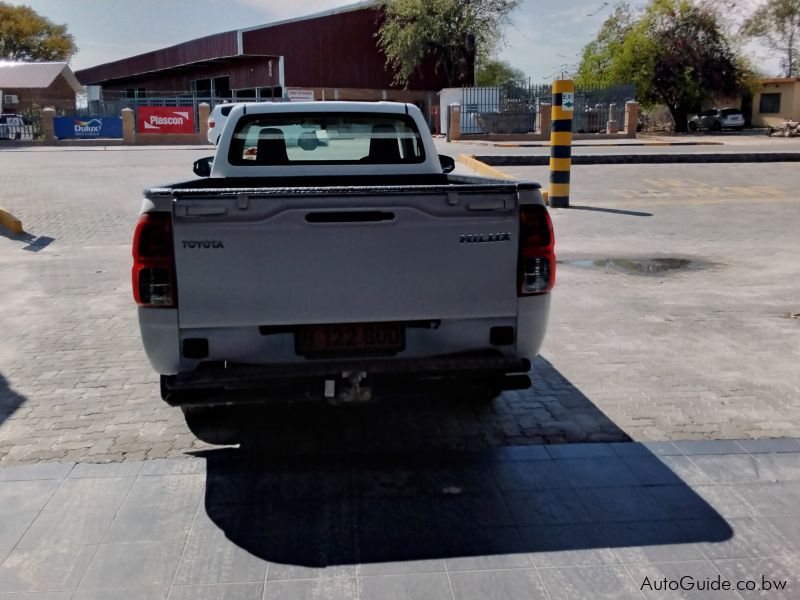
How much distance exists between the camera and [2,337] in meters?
6.92

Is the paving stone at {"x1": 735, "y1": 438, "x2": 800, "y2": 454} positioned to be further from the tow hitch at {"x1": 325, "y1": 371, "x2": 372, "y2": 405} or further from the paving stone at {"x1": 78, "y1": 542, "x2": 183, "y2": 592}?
the paving stone at {"x1": 78, "y1": 542, "x2": 183, "y2": 592}

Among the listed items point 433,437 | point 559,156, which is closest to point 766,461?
point 433,437

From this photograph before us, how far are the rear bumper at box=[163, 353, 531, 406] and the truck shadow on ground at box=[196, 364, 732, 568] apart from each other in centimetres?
54

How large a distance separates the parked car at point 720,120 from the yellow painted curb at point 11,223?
44.3 m

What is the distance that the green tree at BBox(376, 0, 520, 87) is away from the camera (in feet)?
157

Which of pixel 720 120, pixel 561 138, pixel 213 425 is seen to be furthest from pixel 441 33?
pixel 213 425

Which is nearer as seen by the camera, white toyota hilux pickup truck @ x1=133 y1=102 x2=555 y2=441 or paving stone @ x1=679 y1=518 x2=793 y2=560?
paving stone @ x1=679 y1=518 x2=793 y2=560

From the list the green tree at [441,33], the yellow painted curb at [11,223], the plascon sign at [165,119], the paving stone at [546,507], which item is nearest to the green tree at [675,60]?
the green tree at [441,33]

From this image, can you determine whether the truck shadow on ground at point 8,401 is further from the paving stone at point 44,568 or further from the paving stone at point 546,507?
the paving stone at point 546,507

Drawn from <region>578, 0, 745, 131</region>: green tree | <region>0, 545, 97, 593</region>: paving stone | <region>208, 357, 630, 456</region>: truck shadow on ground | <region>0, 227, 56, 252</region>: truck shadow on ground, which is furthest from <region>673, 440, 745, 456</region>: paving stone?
<region>578, 0, 745, 131</region>: green tree

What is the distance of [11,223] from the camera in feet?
41.2

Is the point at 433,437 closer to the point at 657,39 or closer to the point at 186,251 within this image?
the point at 186,251

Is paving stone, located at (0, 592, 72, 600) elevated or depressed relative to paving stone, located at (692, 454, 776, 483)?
depressed

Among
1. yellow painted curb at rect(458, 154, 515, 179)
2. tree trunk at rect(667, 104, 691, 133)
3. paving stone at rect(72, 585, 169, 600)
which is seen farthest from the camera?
tree trunk at rect(667, 104, 691, 133)
